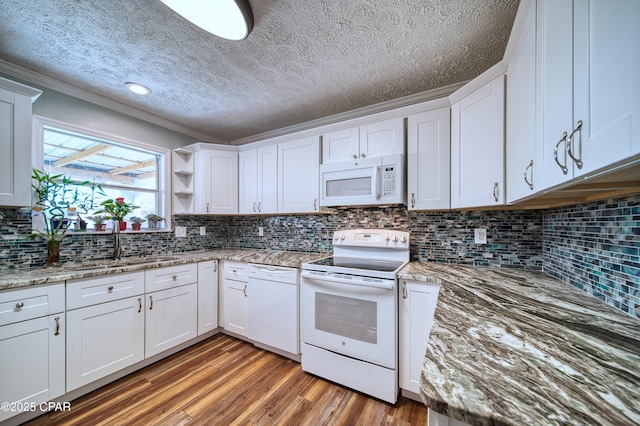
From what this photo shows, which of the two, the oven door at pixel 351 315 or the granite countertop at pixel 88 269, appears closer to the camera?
the granite countertop at pixel 88 269

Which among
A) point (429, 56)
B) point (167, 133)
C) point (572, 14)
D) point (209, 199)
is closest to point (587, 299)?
point (572, 14)

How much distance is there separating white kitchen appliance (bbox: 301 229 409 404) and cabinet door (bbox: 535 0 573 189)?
3.53 ft

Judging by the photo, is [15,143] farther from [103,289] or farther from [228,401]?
[228,401]

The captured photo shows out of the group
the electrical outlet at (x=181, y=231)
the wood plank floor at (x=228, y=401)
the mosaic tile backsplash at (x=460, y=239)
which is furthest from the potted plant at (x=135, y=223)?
the wood plank floor at (x=228, y=401)

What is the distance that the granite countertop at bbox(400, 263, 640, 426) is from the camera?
446mm

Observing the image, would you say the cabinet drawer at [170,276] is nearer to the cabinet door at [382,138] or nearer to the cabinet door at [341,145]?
the cabinet door at [341,145]

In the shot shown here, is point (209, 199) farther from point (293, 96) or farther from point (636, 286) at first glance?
point (636, 286)

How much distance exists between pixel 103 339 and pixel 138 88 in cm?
212

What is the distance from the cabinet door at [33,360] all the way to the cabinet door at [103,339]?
6cm

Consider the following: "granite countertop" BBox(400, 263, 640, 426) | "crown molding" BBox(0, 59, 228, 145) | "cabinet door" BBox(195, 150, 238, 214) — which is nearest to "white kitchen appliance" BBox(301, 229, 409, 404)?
"granite countertop" BBox(400, 263, 640, 426)

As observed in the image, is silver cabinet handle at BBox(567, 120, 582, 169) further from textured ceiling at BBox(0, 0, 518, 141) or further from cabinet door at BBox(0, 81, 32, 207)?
cabinet door at BBox(0, 81, 32, 207)

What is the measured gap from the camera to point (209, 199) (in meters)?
2.87

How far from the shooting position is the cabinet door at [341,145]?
2224 millimetres

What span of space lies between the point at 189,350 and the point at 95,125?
95.2 inches
